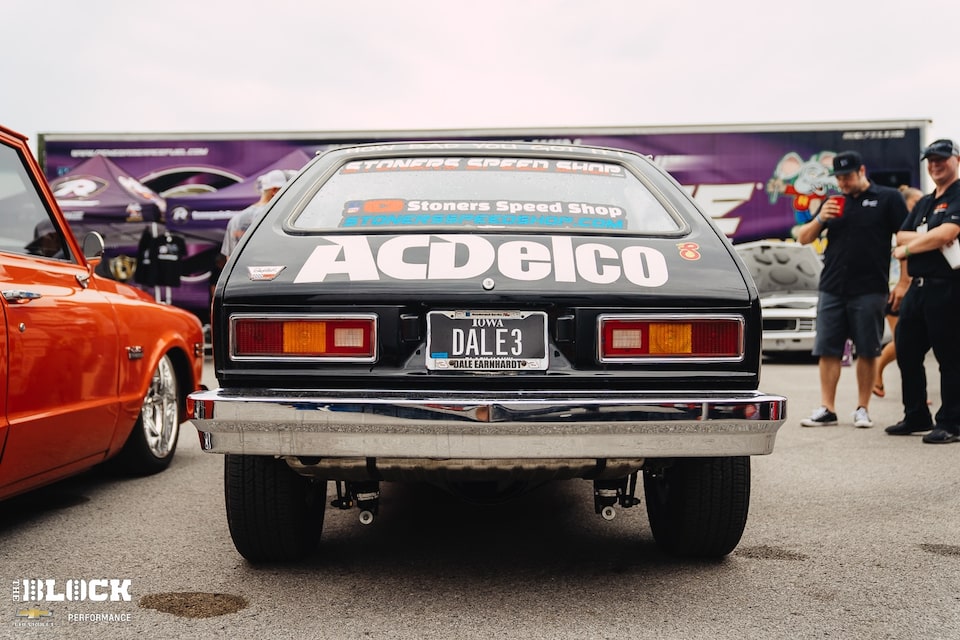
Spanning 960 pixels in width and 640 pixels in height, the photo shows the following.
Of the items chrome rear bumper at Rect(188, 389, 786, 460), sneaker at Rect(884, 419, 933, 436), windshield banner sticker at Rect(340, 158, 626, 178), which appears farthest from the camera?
sneaker at Rect(884, 419, 933, 436)

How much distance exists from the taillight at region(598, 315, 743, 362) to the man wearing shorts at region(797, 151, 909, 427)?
3654 mm

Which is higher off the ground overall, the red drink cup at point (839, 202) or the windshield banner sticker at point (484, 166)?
the red drink cup at point (839, 202)

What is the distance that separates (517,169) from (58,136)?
10740 mm

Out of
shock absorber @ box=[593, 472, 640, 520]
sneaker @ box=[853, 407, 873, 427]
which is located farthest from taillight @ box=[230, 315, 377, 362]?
sneaker @ box=[853, 407, 873, 427]

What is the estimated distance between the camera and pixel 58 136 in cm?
1213

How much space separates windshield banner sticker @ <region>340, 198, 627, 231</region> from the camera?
292cm

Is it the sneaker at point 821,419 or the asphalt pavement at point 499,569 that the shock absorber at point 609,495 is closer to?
the asphalt pavement at point 499,569

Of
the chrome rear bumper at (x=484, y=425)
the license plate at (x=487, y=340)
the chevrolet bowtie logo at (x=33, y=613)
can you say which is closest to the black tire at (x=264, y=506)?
the chrome rear bumper at (x=484, y=425)

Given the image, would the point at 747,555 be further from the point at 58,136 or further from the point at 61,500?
the point at 58,136

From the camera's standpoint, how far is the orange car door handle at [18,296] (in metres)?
3.07

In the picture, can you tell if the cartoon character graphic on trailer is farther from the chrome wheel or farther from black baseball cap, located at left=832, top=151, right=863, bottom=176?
the chrome wheel

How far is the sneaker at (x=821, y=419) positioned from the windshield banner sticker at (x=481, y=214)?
3622 mm

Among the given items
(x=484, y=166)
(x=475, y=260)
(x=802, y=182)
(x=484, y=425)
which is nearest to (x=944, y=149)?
(x=484, y=166)

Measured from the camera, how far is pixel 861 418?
239 inches
